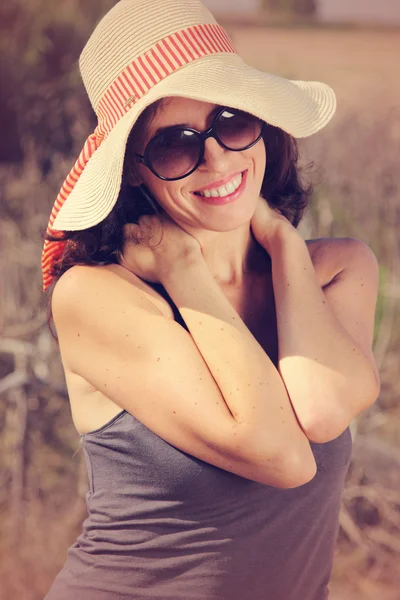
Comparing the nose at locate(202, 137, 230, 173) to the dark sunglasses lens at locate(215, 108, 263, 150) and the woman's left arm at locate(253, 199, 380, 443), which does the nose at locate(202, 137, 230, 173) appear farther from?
the woman's left arm at locate(253, 199, 380, 443)

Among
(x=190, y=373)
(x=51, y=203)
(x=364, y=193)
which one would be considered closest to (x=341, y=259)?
(x=190, y=373)

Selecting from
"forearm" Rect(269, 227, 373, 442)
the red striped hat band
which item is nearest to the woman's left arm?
"forearm" Rect(269, 227, 373, 442)

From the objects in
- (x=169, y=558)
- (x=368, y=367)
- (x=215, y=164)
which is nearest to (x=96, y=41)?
(x=215, y=164)

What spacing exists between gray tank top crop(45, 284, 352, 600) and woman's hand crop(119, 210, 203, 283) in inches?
2.8

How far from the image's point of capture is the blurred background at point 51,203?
11.0 ft

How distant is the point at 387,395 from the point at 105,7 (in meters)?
2.85

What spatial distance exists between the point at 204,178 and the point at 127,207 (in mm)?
202

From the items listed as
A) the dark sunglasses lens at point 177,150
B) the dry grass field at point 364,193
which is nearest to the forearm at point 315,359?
the dark sunglasses lens at point 177,150

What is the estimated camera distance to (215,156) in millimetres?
1521

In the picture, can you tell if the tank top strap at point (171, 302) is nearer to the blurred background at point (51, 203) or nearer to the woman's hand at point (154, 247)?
the woman's hand at point (154, 247)

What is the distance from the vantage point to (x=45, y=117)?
4.34 meters

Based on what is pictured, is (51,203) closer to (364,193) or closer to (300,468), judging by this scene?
(364,193)

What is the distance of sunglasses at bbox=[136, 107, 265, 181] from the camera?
1504mm

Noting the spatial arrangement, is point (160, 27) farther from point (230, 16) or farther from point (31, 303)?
point (230, 16)
